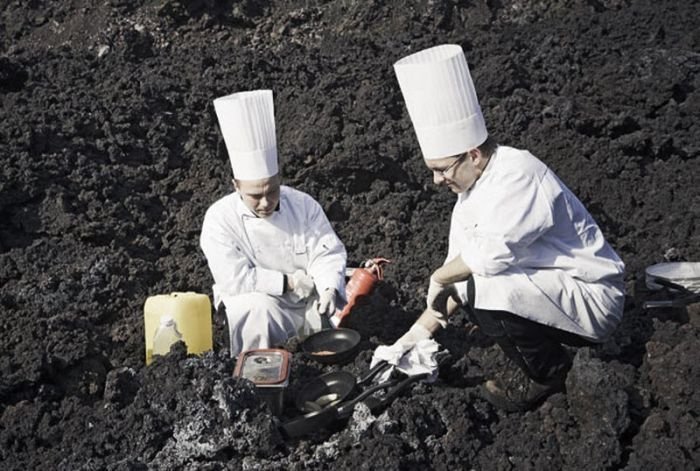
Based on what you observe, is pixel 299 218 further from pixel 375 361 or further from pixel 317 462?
pixel 317 462

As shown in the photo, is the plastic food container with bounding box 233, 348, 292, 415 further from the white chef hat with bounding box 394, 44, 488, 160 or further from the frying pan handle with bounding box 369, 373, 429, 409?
the white chef hat with bounding box 394, 44, 488, 160

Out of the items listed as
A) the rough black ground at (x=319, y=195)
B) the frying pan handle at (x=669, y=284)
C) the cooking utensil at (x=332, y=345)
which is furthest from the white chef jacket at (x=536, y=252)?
the cooking utensil at (x=332, y=345)

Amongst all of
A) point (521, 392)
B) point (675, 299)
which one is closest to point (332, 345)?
point (521, 392)

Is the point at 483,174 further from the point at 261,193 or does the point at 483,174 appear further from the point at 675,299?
the point at 675,299

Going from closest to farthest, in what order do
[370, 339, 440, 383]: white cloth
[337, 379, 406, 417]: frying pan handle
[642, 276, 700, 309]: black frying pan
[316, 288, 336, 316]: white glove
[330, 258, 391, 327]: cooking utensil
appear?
[337, 379, 406, 417]: frying pan handle → [370, 339, 440, 383]: white cloth → [642, 276, 700, 309]: black frying pan → [316, 288, 336, 316]: white glove → [330, 258, 391, 327]: cooking utensil

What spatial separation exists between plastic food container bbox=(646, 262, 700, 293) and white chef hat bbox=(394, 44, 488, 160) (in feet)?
4.61

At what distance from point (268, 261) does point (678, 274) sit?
202 cm

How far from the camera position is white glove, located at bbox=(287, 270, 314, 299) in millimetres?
4828

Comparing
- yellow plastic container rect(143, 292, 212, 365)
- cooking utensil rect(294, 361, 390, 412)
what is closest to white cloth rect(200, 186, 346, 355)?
yellow plastic container rect(143, 292, 212, 365)

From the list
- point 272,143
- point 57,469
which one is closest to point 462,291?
point 272,143

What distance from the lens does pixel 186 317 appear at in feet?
15.6

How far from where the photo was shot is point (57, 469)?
12.6 ft

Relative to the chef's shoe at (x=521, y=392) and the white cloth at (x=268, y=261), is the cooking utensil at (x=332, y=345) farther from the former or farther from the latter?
the chef's shoe at (x=521, y=392)

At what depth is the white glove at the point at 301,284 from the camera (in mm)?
4828
